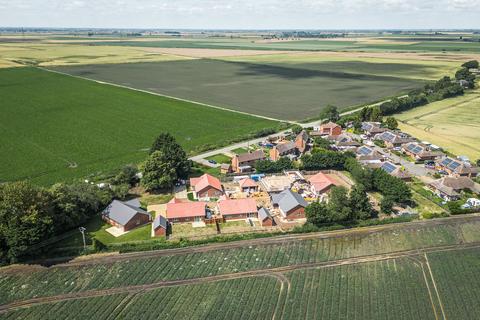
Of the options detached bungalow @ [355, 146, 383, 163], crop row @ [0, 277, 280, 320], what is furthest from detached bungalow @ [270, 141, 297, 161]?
crop row @ [0, 277, 280, 320]

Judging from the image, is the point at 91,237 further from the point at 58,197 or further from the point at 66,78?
the point at 66,78

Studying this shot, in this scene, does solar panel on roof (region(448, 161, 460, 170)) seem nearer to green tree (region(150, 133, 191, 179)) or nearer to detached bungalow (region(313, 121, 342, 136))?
detached bungalow (region(313, 121, 342, 136))

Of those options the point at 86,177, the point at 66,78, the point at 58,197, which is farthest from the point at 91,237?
the point at 66,78

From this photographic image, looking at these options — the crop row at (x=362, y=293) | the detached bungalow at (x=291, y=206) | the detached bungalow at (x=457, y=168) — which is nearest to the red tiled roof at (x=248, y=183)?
the detached bungalow at (x=291, y=206)

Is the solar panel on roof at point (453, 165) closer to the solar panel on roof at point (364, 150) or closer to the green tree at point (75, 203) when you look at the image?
the solar panel on roof at point (364, 150)

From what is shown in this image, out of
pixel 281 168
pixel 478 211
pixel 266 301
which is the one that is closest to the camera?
pixel 266 301

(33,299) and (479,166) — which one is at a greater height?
(479,166)
